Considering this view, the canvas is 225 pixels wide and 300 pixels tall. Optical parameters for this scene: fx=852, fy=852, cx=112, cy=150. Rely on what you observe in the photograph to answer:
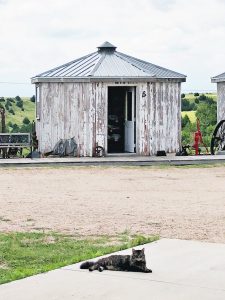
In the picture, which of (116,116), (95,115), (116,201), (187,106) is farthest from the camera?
(187,106)

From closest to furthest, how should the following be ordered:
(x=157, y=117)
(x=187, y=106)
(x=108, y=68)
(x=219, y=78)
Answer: (x=108, y=68) < (x=157, y=117) < (x=219, y=78) < (x=187, y=106)

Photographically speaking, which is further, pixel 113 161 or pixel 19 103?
pixel 19 103

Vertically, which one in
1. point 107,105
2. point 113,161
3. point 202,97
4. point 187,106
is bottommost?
point 113,161

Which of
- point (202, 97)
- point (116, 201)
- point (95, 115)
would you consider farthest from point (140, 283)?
point (202, 97)

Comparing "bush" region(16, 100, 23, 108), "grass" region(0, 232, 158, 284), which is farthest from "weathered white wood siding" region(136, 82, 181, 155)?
"bush" region(16, 100, 23, 108)

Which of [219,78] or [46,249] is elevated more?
[219,78]

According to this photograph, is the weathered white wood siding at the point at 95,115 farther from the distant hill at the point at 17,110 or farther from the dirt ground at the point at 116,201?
the distant hill at the point at 17,110

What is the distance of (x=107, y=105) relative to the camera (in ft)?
80.1

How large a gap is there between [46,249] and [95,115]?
47.7ft

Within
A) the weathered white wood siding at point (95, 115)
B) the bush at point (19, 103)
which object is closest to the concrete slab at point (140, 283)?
the weathered white wood siding at point (95, 115)

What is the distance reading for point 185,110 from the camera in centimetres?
5947

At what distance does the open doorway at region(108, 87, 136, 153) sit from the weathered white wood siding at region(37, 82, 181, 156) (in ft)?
2.56

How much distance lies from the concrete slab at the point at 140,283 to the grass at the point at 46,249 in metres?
0.44

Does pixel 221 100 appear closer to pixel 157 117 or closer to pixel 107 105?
pixel 157 117
